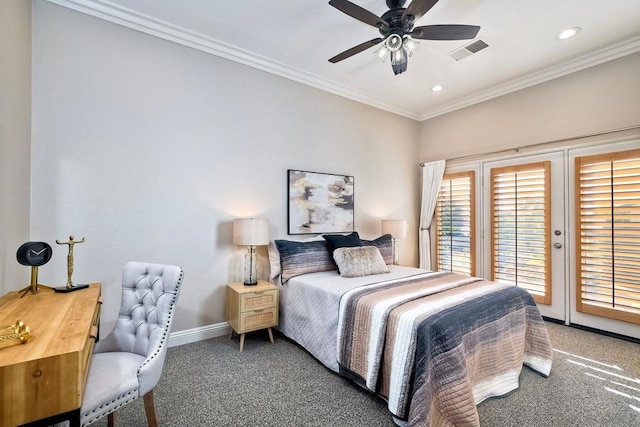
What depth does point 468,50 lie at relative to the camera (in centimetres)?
319

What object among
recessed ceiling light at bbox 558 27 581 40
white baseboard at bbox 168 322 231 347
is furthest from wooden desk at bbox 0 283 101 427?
recessed ceiling light at bbox 558 27 581 40

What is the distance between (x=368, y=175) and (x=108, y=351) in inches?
144

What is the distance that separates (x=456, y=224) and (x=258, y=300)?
3.32 m

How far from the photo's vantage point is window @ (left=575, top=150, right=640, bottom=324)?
117 inches

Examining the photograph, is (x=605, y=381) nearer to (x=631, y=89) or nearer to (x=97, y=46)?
(x=631, y=89)

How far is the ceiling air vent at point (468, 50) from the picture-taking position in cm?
307

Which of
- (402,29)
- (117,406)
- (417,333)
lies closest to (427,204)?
(402,29)

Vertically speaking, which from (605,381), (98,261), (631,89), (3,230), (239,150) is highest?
(631,89)

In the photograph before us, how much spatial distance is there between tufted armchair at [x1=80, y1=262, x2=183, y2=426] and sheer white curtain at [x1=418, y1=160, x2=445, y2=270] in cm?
414

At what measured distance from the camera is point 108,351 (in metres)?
1.75

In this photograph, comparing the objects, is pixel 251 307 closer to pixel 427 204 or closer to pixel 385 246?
pixel 385 246

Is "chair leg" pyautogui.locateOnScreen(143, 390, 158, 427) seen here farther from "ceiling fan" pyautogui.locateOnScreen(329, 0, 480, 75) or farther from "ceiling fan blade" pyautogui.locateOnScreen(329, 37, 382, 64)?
"ceiling fan blade" pyautogui.locateOnScreen(329, 37, 382, 64)

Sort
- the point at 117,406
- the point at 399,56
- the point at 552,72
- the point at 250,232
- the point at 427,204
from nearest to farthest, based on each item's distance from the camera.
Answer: the point at 117,406, the point at 399,56, the point at 250,232, the point at 552,72, the point at 427,204

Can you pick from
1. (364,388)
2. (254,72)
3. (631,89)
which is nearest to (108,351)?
(364,388)
